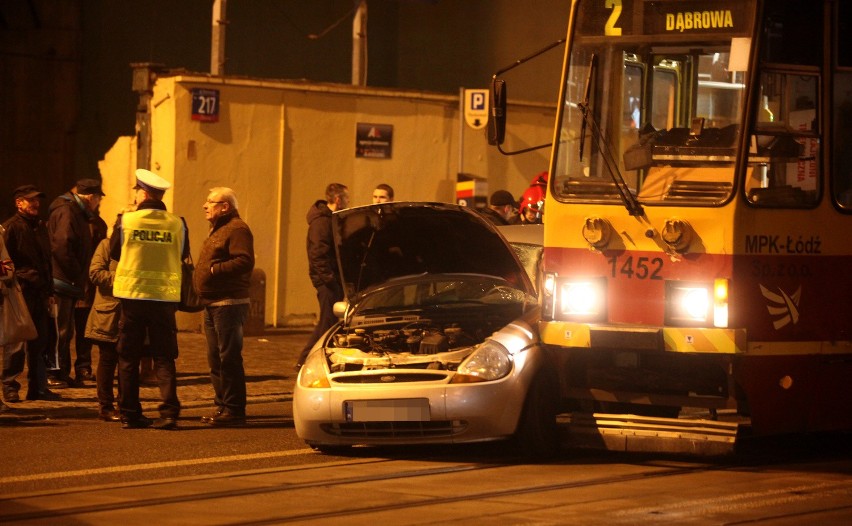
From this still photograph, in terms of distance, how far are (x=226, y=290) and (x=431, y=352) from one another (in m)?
2.38

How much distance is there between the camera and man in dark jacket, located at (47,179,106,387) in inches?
578

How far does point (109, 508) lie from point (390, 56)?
19250 mm

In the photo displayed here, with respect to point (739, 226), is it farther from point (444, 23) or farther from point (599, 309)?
point (444, 23)

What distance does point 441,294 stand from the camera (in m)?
11.9

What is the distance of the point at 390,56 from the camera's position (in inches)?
1065

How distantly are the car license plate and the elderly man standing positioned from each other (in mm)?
2274

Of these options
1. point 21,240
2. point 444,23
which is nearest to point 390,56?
point 444,23

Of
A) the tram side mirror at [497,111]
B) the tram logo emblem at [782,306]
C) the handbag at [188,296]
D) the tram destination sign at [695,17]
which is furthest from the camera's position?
the handbag at [188,296]

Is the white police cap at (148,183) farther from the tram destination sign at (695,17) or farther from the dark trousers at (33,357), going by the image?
the tram destination sign at (695,17)

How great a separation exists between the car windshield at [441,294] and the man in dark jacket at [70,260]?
12.8ft

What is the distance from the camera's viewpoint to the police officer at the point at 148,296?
12.0 metres

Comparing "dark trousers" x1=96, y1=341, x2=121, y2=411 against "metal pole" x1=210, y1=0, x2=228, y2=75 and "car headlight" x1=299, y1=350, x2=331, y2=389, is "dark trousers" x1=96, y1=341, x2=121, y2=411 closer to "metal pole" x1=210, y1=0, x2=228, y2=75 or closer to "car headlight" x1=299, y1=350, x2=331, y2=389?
"car headlight" x1=299, y1=350, x2=331, y2=389

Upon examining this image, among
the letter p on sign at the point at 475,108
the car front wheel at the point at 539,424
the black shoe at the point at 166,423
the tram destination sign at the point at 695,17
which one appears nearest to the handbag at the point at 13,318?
the black shoe at the point at 166,423

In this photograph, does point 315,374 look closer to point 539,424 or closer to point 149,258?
point 539,424
